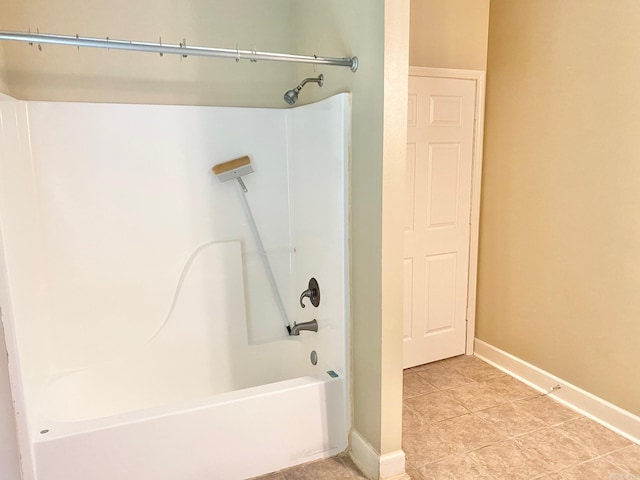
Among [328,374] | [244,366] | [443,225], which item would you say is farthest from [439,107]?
[244,366]

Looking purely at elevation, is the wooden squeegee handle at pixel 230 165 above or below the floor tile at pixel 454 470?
above

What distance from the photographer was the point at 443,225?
9.84 ft

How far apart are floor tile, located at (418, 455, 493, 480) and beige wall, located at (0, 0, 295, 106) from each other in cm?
210

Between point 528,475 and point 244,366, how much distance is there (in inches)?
59.3

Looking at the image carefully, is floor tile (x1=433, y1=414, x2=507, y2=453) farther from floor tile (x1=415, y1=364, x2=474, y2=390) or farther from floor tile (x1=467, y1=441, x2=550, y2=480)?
floor tile (x1=415, y1=364, x2=474, y2=390)

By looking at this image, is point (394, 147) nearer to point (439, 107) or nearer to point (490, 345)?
point (439, 107)

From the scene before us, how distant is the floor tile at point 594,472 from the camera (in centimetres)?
198

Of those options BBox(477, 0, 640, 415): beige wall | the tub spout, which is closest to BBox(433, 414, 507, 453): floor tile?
BBox(477, 0, 640, 415): beige wall

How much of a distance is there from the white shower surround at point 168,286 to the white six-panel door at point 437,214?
78 cm

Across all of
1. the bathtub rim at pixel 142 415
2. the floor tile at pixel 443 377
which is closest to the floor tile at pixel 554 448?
the floor tile at pixel 443 377

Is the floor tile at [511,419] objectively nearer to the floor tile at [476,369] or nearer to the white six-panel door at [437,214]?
the floor tile at [476,369]

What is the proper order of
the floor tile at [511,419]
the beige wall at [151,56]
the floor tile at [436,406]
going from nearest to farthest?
the beige wall at [151,56], the floor tile at [511,419], the floor tile at [436,406]

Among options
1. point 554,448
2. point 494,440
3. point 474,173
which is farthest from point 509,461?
point 474,173

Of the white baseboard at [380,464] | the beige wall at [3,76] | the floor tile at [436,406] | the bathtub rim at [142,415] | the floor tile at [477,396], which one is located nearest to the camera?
the bathtub rim at [142,415]
